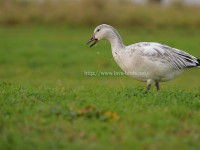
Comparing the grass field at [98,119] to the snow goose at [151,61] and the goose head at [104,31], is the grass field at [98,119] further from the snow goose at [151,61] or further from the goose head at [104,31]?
the goose head at [104,31]

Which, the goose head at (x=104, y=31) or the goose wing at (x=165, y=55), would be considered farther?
the goose head at (x=104, y=31)

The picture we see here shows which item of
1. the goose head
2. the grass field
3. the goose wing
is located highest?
the goose head

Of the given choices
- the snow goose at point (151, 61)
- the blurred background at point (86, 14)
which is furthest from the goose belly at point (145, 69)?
the blurred background at point (86, 14)

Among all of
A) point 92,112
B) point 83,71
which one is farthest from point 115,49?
point 83,71

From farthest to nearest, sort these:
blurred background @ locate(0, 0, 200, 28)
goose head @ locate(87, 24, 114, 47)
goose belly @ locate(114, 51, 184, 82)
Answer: blurred background @ locate(0, 0, 200, 28)
goose head @ locate(87, 24, 114, 47)
goose belly @ locate(114, 51, 184, 82)

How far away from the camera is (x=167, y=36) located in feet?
87.8

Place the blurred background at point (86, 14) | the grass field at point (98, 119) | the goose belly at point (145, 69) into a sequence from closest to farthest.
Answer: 1. the grass field at point (98, 119)
2. the goose belly at point (145, 69)
3. the blurred background at point (86, 14)

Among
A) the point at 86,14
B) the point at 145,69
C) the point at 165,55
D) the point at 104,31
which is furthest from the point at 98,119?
the point at 86,14

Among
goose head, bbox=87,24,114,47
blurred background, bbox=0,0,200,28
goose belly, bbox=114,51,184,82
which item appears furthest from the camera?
blurred background, bbox=0,0,200,28

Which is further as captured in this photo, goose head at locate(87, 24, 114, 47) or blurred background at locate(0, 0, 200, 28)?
blurred background at locate(0, 0, 200, 28)

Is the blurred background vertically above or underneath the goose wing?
above

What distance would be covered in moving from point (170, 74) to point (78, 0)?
70.7 ft

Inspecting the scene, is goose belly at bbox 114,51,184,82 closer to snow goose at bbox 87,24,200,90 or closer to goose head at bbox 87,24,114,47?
snow goose at bbox 87,24,200,90

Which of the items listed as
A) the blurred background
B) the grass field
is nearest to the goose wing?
the grass field
